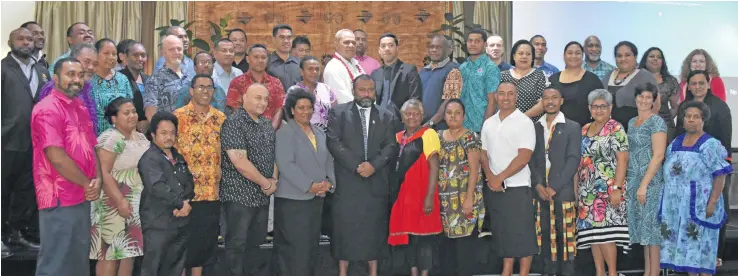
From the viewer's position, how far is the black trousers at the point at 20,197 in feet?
18.1

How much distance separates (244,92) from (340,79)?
80 centimetres

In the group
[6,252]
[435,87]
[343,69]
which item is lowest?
[6,252]

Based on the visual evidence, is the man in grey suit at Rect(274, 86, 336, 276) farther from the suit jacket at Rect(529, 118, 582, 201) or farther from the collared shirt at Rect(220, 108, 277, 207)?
the suit jacket at Rect(529, 118, 582, 201)

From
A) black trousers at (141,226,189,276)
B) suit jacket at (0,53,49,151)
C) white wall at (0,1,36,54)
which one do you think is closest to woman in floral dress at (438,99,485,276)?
black trousers at (141,226,189,276)

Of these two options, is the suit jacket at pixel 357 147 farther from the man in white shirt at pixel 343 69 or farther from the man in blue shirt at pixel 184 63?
the man in blue shirt at pixel 184 63

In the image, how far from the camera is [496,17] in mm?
10250

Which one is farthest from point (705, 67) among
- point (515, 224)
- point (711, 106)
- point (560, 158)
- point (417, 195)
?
point (417, 195)

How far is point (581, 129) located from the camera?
5.33m

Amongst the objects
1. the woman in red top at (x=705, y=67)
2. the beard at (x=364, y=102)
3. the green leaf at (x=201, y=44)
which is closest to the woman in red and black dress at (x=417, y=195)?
the beard at (x=364, y=102)

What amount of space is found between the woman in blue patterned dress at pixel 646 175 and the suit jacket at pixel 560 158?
490 millimetres

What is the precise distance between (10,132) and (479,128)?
11.5ft

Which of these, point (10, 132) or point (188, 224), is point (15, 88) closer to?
point (10, 132)

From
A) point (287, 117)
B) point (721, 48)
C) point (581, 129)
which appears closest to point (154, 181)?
point (287, 117)

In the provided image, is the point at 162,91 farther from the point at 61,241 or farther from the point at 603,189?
the point at 603,189
